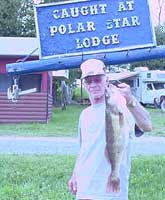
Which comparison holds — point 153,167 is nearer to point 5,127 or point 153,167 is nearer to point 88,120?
point 88,120

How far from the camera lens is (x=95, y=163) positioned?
3.73 metres

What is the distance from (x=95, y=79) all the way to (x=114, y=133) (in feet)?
1.14

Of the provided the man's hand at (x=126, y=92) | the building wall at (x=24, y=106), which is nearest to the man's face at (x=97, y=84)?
the man's hand at (x=126, y=92)

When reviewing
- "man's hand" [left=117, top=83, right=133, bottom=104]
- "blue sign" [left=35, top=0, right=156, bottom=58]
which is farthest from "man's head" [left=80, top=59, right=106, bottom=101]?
"blue sign" [left=35, top=0, right=156, bottom=58]

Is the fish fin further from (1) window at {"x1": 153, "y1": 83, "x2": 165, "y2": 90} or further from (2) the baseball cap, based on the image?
(1) window at {"x1": 153, "y1": 83, "x2": 165, "y2": 90}

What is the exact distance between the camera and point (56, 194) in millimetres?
7113

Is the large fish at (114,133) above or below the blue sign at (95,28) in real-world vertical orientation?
below

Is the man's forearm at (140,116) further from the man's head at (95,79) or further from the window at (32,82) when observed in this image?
the window at (32,82)

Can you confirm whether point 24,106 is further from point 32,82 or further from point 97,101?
point 97,101

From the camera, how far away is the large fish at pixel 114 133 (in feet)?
12.0

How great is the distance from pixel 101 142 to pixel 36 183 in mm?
4132

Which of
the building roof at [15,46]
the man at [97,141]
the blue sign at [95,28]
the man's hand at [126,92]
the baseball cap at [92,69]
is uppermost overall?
the building roof at [15,46]

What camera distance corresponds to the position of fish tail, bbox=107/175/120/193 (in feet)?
12.1

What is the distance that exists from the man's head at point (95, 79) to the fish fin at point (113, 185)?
0.49 metres
